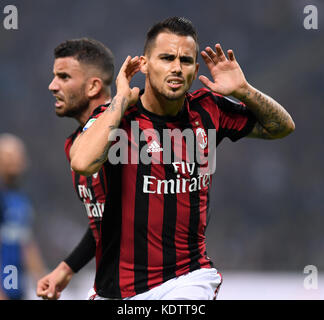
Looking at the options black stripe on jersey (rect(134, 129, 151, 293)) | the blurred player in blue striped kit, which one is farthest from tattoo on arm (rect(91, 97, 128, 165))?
the blurred player in blue striped kit

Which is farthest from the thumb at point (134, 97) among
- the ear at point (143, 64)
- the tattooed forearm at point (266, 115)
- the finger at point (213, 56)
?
the tattooed forearm at point (266, 115)

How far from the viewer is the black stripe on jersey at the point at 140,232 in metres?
2.75

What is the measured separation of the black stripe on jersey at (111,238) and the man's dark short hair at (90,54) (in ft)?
3.79

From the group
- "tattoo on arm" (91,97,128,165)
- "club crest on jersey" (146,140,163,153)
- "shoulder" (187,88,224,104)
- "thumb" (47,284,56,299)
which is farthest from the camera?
"thumb" (47,284,56,299)

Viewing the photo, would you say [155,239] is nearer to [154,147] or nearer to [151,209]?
[151,209]

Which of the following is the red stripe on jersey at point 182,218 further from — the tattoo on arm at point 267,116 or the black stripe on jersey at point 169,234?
the tattoo on arm at point 267,116

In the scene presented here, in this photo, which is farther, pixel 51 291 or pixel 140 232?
pixel 51 291

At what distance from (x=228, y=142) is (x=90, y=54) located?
4932 mm

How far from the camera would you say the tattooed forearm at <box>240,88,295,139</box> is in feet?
9.86

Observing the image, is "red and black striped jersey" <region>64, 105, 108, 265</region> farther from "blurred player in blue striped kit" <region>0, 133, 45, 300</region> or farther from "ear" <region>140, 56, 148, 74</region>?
"blurred player in blue striped kit" <region>0, 133, 45, 300</region>

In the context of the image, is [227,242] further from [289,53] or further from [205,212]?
[205,212]

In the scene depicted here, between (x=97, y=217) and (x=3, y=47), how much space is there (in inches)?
252

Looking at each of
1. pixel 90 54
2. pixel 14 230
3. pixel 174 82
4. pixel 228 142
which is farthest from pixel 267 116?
pixel 228 142

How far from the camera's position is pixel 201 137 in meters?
2.94
